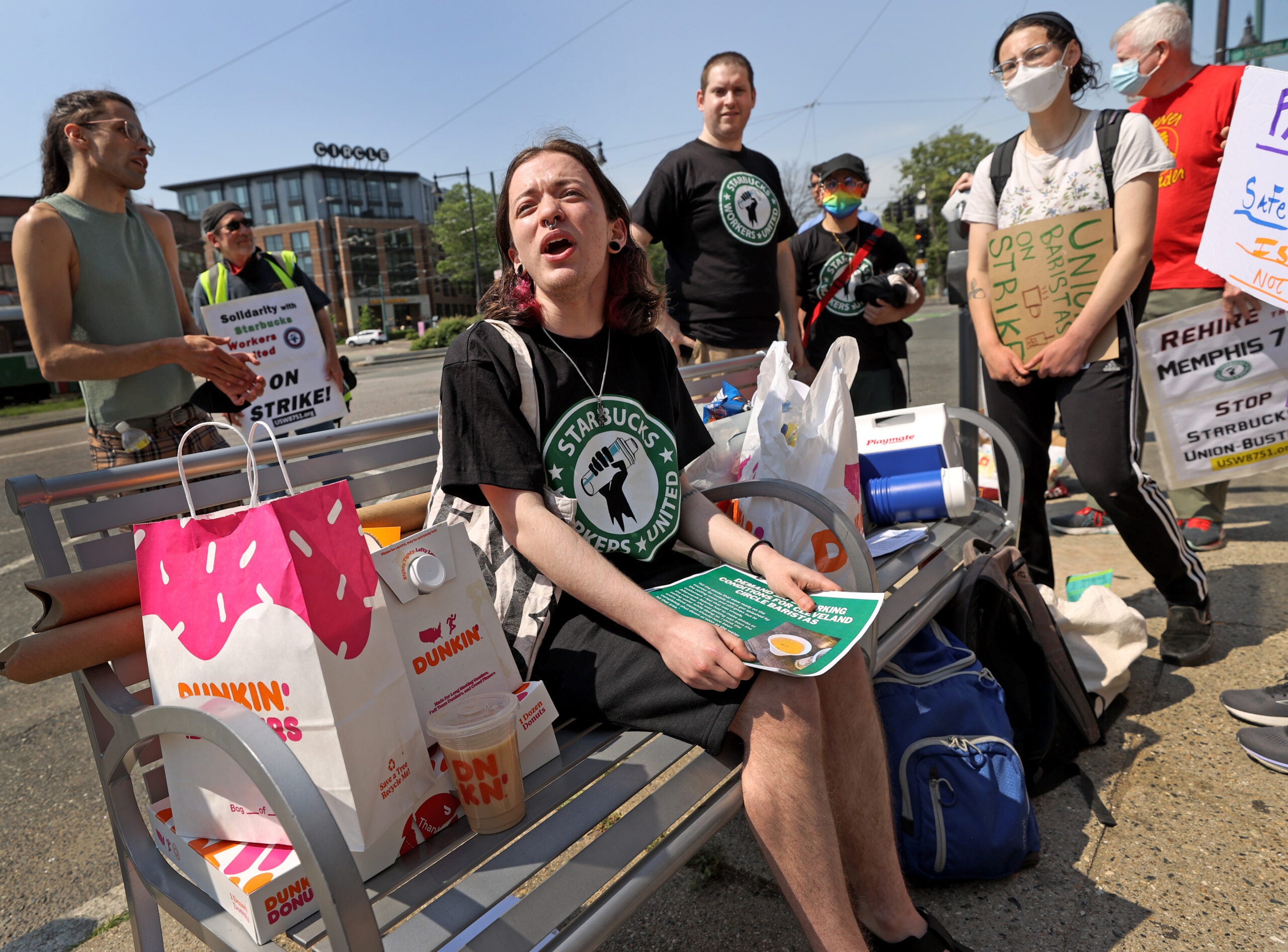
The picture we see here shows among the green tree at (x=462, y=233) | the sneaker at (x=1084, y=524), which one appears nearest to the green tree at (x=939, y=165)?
the green tree at (x=462, y=233)

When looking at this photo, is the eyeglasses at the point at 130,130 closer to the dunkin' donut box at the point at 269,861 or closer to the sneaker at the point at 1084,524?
the dunkin' donut box at the point at 269,861

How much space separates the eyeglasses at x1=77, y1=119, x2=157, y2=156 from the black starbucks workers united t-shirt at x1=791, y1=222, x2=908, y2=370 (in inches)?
119

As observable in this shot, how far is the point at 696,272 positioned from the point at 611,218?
1830 millimetres

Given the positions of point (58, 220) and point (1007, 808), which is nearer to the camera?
point (1007, 808)

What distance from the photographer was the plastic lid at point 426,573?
1469 millimetres

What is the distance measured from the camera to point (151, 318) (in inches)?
104

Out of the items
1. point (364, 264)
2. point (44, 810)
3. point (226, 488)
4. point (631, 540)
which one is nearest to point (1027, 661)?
point (631, 540)

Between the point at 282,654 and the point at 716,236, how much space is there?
308 centimetres

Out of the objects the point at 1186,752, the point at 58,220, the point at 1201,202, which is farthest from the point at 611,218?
the point at 1201,202

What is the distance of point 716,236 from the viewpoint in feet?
12.6

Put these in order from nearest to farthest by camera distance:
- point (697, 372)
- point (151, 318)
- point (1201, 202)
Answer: point (151, 318) → point (697, 372) → point (1201, 202)

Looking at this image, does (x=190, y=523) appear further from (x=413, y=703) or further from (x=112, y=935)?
(x=112, y=935)

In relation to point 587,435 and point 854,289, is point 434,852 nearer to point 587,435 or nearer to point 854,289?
point 587,435

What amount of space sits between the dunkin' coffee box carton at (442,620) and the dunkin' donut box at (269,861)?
100 mm
